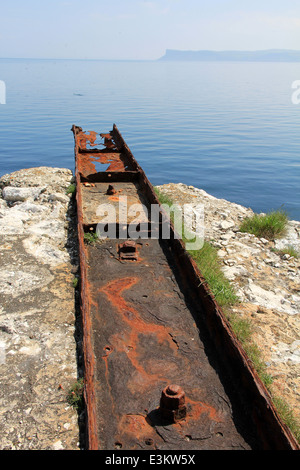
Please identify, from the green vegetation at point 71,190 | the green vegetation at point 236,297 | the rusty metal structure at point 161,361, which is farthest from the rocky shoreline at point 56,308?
the rusty metal structure at point 161,361

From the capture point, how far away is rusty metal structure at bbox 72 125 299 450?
313cm

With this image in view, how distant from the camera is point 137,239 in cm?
601

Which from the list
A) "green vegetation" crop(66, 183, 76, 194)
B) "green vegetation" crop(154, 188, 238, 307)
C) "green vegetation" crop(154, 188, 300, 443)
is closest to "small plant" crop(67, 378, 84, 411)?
"green vegetation" crop(154, 188, 300, 443)

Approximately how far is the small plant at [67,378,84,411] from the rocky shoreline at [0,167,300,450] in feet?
0.17

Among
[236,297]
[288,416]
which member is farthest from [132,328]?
[236,297]

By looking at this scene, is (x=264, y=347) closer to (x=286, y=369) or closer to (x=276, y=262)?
(x=286, y=369)

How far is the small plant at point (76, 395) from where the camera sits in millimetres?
3678

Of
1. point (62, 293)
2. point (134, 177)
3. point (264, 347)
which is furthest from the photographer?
point (134, 177)

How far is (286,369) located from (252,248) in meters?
3.26

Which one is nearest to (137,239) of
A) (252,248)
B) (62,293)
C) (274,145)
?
(62,293)

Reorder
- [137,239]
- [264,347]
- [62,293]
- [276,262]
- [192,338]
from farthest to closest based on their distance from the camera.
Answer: [276,262] → [137,239] → [62,293] → [264,347] → [192,338]

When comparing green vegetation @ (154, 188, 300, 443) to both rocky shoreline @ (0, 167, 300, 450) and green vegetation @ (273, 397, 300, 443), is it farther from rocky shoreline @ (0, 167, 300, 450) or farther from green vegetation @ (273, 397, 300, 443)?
rocky shoreline @ (0, 167, 300, 450)

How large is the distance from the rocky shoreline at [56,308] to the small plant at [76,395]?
0.05 metres

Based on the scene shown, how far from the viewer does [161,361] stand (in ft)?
12.7
